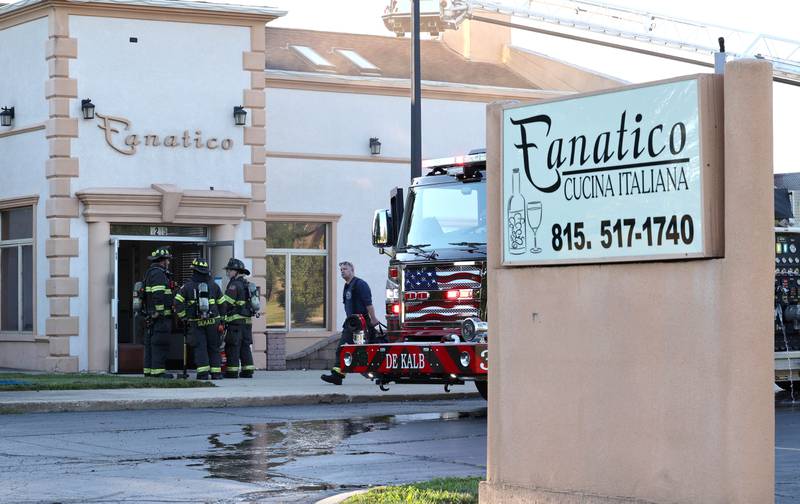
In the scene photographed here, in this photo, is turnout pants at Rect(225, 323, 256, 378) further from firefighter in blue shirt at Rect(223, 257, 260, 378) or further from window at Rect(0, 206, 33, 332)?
window at Rect(0, 206, 33, 332)

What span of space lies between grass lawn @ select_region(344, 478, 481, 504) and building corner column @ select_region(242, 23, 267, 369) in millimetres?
16335

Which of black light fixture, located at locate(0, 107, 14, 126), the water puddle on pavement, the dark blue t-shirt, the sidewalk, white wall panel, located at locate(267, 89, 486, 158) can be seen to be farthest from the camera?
white wall panel, located at locate(267, 89, 486, 158)

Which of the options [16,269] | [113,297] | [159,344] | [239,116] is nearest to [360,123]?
[239,116]

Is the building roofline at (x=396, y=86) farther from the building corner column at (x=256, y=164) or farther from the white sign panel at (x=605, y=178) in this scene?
the white sign panel at (x=605, y=178)

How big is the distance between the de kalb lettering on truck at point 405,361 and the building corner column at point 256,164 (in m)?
10.3

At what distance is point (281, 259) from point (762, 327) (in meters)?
A: 22.1

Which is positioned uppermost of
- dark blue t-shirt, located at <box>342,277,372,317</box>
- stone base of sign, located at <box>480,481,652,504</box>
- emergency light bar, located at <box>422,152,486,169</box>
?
emergency light bar, located at <box>422,152,486,169</box>

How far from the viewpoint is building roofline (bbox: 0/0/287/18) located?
23.5 meters

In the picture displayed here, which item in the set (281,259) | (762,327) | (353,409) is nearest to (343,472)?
(762,327)

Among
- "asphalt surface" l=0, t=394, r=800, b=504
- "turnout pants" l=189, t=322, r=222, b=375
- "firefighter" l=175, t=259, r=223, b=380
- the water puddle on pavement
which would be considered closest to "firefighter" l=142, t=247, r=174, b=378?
"firefighter" l=175, t=259, r=223, b=380

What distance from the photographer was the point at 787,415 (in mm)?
15391

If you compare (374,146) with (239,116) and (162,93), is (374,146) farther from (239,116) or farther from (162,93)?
(162,93)

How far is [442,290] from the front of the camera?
48.9ft

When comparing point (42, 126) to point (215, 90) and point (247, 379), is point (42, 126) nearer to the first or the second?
point (215, 90)
